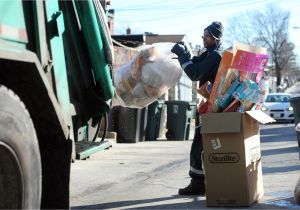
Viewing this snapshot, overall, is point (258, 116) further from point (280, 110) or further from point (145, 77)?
point (280, 110)

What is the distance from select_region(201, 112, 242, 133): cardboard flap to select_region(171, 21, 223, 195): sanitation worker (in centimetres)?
80

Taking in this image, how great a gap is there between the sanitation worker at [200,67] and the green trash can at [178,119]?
9777 mm

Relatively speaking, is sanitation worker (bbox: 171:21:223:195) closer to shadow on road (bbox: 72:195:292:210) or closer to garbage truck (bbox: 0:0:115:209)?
shadow on road (bbox: 72:195:292:210)

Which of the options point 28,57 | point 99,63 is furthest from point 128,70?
point 28,57

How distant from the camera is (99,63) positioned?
4.80m

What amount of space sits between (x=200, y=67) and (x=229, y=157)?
4.02ft

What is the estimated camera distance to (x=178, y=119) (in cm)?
1694

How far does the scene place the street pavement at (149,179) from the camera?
661 centimetres

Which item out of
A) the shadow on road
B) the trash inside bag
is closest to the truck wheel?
the shadow on road

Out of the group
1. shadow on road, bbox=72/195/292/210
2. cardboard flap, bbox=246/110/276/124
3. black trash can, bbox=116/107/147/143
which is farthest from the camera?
black trash can, bbox=116/107/147/143

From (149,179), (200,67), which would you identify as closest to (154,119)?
(149,179)

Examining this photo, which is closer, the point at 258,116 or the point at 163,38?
the point at 258,116

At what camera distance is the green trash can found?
1691 centimetres

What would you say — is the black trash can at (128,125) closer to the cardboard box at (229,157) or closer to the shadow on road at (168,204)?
the shadow on road at (168,204)
